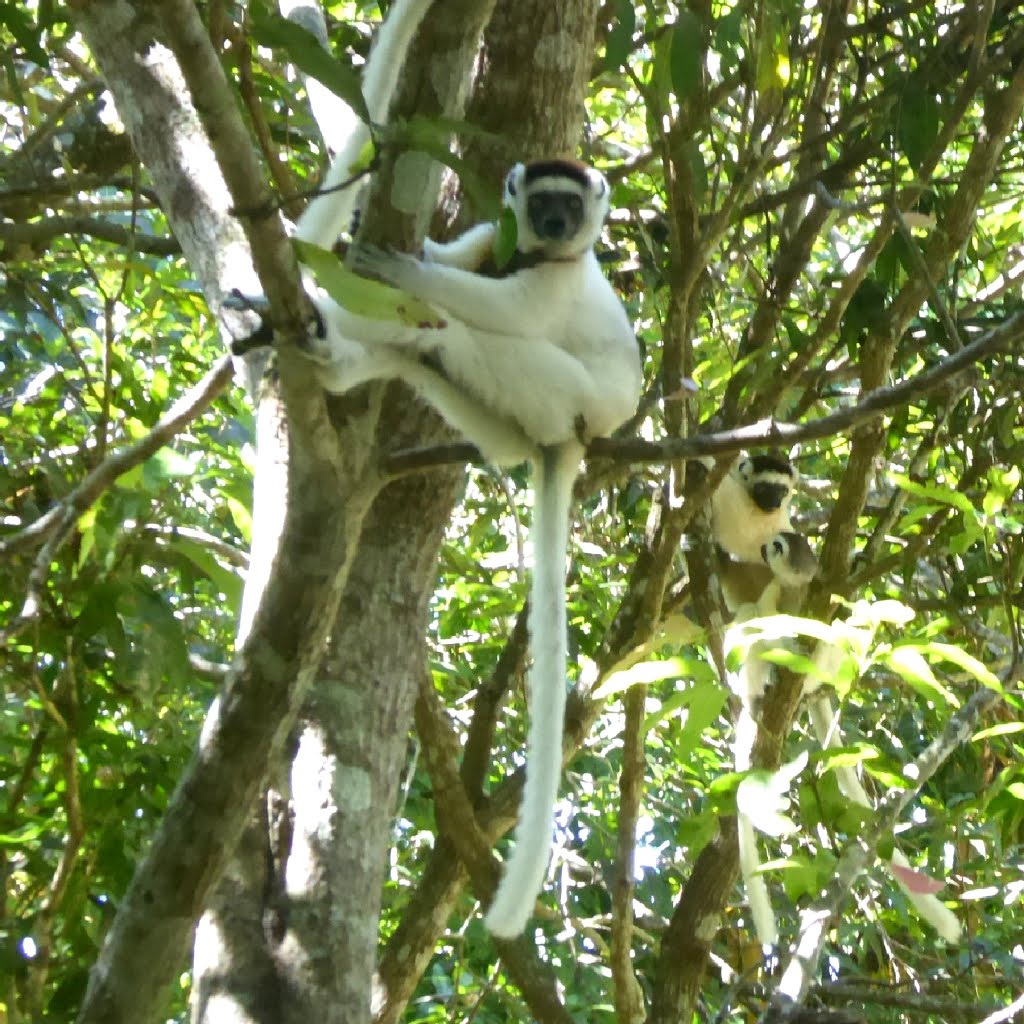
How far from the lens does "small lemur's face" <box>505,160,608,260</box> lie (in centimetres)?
320

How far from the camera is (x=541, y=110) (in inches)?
133

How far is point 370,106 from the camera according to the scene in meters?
2.36

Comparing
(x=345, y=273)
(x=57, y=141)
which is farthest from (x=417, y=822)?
(x=345, y=273)

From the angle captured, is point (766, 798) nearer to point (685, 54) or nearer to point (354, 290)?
point (354, 290)

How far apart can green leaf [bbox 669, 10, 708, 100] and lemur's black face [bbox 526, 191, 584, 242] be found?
0.48 meters

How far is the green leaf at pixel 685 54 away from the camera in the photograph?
2779 millimetres

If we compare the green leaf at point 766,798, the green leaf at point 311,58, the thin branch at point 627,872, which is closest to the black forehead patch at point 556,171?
the thin branch at point 627,872

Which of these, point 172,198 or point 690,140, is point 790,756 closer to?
point 690,140

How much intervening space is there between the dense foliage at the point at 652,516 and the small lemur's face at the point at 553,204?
1.03ft

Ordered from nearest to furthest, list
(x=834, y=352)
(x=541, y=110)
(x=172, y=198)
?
(x=172, y=198)
(x=541, y=110)
(x=834, y=352)

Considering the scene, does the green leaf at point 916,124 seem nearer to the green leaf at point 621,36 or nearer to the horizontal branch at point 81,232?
the green leaf at point 621,36

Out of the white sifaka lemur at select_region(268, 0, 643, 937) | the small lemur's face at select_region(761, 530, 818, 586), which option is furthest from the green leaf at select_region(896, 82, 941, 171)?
the small lemur's face at select_region(761, 530, 818, 586)

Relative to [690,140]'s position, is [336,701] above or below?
below

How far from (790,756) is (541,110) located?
7.99 ft
